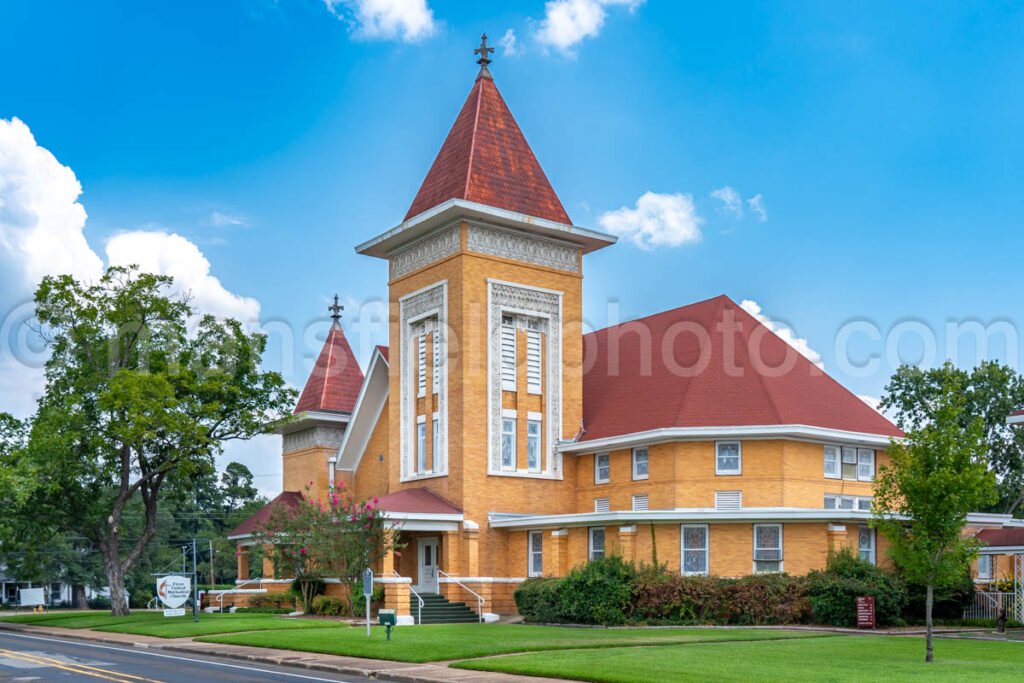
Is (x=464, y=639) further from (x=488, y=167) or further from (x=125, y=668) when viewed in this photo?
(x=488, y=167)

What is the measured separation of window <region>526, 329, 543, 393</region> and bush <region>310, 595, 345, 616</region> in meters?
10.6

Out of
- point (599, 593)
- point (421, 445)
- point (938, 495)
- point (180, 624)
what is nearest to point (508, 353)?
point (421, 445)

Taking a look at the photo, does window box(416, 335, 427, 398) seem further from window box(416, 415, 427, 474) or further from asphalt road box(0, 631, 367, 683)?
asphalt road box(0, 631, 367, 683)

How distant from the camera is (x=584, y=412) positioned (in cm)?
4559

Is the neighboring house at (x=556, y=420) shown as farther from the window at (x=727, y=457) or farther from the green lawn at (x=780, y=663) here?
the green lawn at (x=780, y=663)

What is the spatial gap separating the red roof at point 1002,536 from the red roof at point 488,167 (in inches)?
770

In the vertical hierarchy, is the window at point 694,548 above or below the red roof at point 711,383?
below

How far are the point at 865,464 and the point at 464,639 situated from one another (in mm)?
Result: 18198

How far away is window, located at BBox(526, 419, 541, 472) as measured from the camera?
4338 centimetres

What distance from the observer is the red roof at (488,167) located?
43594 millimetres

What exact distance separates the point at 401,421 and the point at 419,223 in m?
8.02

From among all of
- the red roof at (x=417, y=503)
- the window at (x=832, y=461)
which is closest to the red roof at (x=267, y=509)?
the red roof at (x=417, y=503)

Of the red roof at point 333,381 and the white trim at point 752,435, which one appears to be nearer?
the white trim at point 752,435

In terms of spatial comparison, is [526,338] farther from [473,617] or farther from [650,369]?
[473,617]
